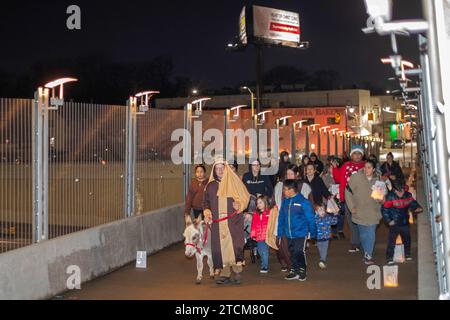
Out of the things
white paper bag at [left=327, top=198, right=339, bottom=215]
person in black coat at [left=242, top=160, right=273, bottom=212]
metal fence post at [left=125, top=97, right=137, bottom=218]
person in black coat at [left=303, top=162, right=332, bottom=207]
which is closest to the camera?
white paper bag at [left=327, top=198, right=339, bottom=215]

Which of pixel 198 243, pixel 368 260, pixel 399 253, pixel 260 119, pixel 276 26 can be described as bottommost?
pixel 368 260

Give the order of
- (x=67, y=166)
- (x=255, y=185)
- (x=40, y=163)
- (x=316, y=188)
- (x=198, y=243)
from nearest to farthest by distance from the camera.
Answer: (x=40, y=163), (x=198, y=243), (x=67, y=166), (x=255, y=185), (x=316, y=188)

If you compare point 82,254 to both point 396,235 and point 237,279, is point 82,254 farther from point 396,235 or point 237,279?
point 396,235

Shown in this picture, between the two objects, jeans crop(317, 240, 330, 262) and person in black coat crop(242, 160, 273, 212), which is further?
person in black coat crop(242, 160, 273, 212)

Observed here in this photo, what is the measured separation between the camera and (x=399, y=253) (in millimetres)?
10812

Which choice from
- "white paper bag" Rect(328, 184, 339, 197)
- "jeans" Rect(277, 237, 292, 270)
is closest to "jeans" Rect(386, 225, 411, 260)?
"jeans" Rect(277, 237, 292, 270)

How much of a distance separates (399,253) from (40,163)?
5786 mm

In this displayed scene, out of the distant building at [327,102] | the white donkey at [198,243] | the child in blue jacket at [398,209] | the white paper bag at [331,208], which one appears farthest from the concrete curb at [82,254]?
the distant building at [327,102]

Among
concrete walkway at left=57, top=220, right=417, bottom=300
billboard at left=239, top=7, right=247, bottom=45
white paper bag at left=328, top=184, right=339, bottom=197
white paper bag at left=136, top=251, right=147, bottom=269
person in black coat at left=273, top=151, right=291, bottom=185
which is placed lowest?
concrete walkway at left=57, top=220, right=417, bottom=300

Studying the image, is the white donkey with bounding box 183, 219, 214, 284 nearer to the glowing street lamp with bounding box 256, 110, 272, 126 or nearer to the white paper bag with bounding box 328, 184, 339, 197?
the white paper bag with bounding box 328, 184, 339, 197

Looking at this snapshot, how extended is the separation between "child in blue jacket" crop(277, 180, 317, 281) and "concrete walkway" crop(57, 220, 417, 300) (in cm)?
34

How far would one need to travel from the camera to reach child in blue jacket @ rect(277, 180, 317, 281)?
9453 mm

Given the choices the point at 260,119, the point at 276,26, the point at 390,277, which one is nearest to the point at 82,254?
the point at 390,277

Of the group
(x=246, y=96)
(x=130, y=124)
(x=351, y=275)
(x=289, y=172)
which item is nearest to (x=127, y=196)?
(x=130, y=124)
